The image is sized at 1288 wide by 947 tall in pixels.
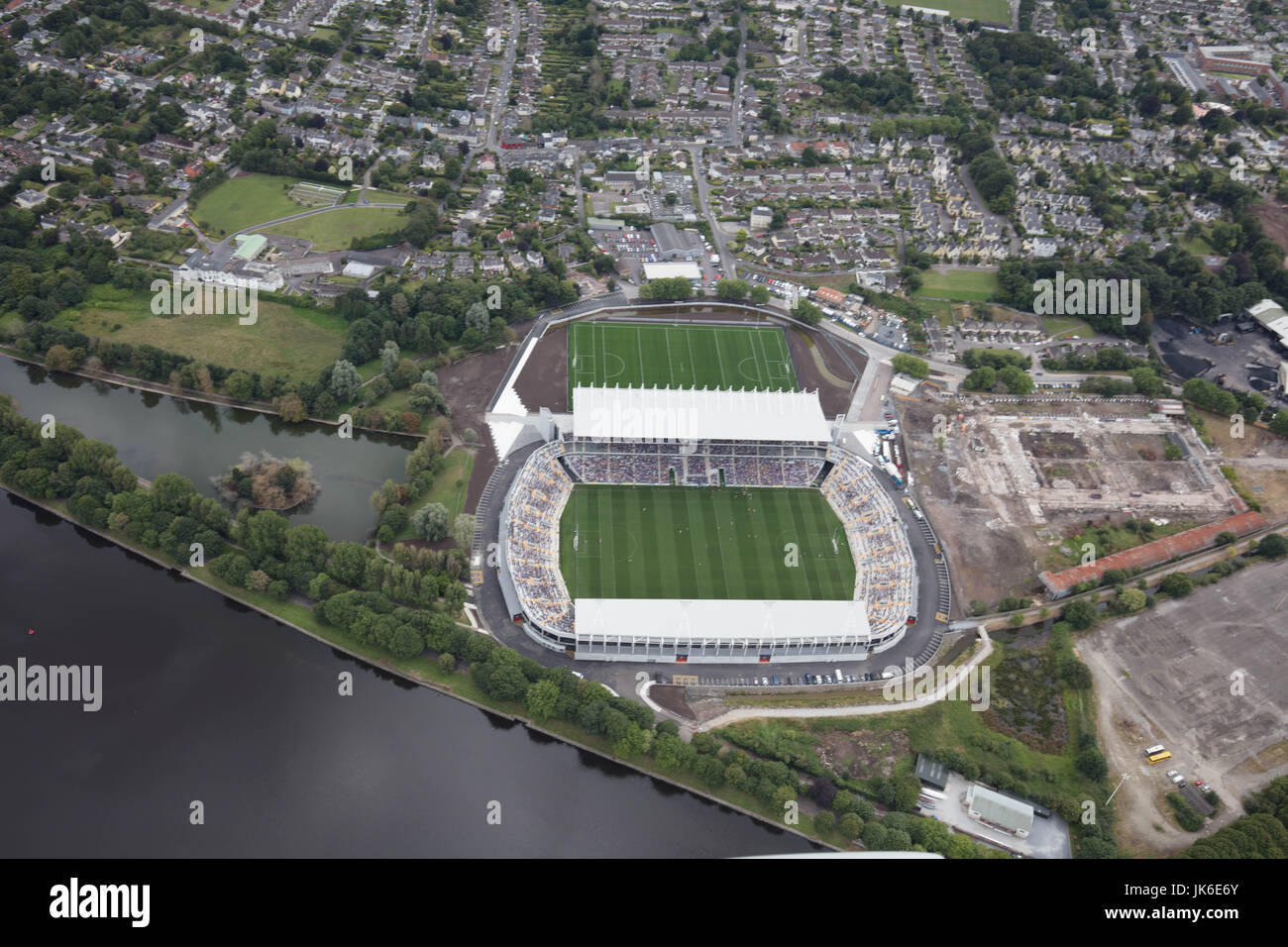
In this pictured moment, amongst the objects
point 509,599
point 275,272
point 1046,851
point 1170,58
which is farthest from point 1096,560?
point 1170,58

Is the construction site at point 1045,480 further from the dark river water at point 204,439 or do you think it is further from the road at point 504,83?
the road at point 504,83

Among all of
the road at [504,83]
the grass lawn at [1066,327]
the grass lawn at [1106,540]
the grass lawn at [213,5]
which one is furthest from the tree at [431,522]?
the grass lawn at [213,5]

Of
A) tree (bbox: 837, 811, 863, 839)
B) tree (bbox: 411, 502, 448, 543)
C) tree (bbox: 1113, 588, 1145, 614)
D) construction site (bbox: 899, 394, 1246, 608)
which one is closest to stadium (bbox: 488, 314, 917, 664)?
tree (bbox: 411, 502, 448, 543)

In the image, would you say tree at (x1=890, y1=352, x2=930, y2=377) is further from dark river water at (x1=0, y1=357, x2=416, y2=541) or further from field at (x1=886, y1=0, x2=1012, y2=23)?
field at (x1=886, y1=0, x2=1012, y2=23)

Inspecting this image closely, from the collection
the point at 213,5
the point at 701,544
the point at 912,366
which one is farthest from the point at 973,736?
the point at 213,5

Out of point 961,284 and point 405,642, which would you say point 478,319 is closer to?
point 405,642

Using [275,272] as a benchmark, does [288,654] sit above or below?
below

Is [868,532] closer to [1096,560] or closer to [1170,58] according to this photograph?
[1096,560]
